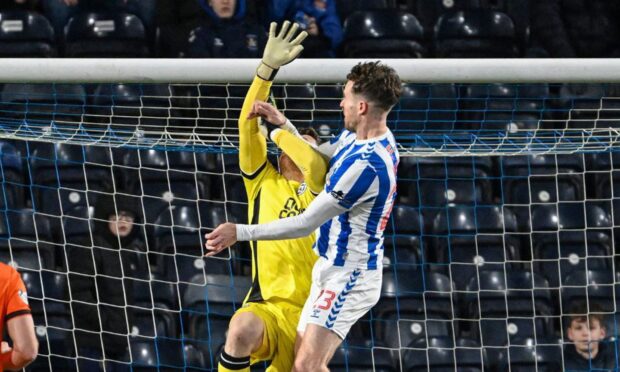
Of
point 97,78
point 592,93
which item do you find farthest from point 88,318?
point 592,93

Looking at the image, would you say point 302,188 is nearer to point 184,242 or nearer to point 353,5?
point 184,242

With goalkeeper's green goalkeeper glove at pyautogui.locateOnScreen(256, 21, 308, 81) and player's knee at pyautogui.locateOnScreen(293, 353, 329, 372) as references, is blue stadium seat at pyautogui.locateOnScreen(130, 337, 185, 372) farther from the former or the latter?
goalkeeper's green goalkeeper glove at pyautogui.locateOnScreen(256, 21, 308, 81)

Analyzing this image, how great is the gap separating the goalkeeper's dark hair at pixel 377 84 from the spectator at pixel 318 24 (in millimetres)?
3570

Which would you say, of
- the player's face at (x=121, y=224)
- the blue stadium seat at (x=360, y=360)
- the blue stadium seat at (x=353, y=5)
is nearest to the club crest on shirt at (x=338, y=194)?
the blue stadium seat at (x=360, y=360)

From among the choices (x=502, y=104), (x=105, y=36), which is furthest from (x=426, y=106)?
(x=105, y=36)

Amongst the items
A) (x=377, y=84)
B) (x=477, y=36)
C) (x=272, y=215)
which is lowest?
(x=272, y=215)

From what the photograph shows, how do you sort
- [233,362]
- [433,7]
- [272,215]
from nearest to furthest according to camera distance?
[233,362], [272,215], [433,7]

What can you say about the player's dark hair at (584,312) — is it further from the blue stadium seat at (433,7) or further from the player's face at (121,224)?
the player's face at (121,224)

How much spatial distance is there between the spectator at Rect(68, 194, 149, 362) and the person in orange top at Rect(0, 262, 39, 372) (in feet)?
7.49

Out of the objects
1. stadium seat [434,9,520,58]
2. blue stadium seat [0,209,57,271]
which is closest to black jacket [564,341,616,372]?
stadium seat [434,9,520,58]

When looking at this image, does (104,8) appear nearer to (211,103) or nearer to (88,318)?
(211,103)

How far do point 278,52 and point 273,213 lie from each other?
0.82 meters

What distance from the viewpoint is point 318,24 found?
928 centimetres

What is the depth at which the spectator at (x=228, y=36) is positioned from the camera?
29.5 feet
